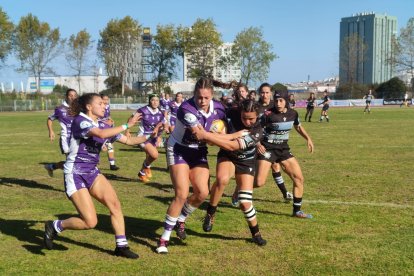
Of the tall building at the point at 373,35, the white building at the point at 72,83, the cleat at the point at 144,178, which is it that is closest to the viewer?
the cleat at the point at 144,178

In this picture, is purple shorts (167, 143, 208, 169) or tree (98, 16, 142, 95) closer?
purple shorts (167, 143, 208, 169)

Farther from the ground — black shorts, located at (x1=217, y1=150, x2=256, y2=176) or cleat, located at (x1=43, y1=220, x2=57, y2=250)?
black shorts, located at (x1=217, y1=150, x2=256, y2=176)

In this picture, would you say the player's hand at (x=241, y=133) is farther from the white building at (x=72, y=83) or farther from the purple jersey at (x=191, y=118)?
the white building at (x=72, y=83)

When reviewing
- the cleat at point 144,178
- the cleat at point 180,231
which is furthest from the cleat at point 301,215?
the cleat at point 144,178

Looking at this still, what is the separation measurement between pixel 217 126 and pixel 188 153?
1.76 feet

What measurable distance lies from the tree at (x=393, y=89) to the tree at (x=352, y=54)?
1056 centimetres

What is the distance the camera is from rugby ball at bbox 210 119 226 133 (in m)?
6.17

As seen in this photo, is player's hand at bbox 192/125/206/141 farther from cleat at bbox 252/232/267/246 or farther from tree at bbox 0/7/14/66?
tree at bbox 0/7/14/66

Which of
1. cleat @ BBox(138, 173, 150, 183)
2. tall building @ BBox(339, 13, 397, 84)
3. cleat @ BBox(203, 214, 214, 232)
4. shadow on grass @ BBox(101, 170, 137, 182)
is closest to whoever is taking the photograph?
cleat @ BBox(203, 214, 214, 232)

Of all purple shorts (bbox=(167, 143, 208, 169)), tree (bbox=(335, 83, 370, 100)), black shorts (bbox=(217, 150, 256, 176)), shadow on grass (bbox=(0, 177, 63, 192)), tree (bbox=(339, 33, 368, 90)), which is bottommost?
shadow on grass (bbox=(0, 177, 63, 192))

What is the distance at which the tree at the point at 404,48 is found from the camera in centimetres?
7525

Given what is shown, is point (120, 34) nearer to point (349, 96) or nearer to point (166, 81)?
point (166, 81)

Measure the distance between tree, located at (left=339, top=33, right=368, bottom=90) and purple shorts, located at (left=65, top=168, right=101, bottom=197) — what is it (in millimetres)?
84982

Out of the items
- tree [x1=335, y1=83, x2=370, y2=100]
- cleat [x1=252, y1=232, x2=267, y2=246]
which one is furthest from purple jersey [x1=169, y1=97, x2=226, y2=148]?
tree [x1=335, y1=83, x2=370, y2=100]
